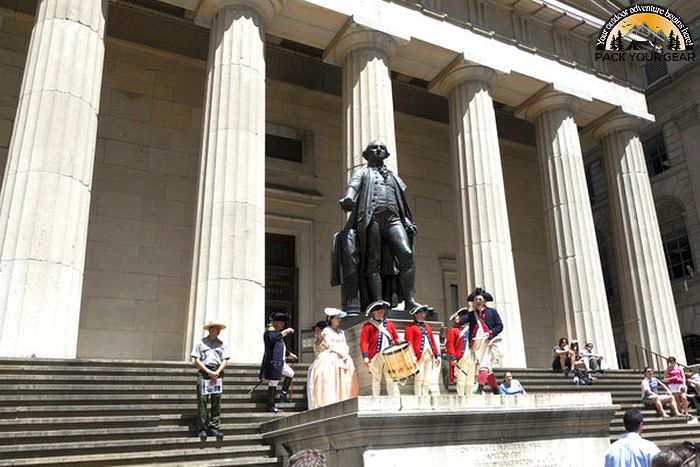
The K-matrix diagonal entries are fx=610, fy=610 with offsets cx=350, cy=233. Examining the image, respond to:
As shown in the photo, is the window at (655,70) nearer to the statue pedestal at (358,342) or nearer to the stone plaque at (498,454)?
the statue pedestal at (358,342)

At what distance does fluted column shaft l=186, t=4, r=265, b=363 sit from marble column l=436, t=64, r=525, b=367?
6.68m

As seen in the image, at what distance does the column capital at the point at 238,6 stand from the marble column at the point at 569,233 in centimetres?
1008

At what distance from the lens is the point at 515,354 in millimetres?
16312

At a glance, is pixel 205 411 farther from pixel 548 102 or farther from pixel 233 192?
pixel 548 102

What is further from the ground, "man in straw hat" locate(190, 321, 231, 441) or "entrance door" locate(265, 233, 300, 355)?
"entrance door" locate(265, 233, 300, 355)

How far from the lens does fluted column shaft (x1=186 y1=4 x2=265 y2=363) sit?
1284 centimetres

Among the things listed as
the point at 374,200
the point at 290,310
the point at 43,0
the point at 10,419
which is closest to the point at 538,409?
the point at 374,200

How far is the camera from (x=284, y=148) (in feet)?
73.0

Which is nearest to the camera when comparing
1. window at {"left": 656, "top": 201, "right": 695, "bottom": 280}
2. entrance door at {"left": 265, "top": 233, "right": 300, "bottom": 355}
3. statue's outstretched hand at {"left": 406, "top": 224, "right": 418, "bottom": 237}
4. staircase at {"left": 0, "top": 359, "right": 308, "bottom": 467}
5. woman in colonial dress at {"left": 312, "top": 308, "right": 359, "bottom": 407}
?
staircase at {"left": 0, "top": 359, "right": 308, "bottom": 467}

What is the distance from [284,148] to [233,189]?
8.78 m

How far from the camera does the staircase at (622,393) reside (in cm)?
1226

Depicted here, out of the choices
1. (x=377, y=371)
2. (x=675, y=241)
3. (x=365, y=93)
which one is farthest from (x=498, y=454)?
(x=675, y=241)

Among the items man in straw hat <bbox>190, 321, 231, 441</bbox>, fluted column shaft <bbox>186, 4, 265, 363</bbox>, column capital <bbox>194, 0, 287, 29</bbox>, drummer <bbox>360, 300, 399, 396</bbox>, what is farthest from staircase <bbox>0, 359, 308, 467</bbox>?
column capital <bbox>194, 0, 287, 29</bbox>

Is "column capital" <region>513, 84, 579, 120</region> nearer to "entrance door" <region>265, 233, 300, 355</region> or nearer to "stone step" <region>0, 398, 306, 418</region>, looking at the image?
"entrance door" <region>265, 233, 300, 355</region>
